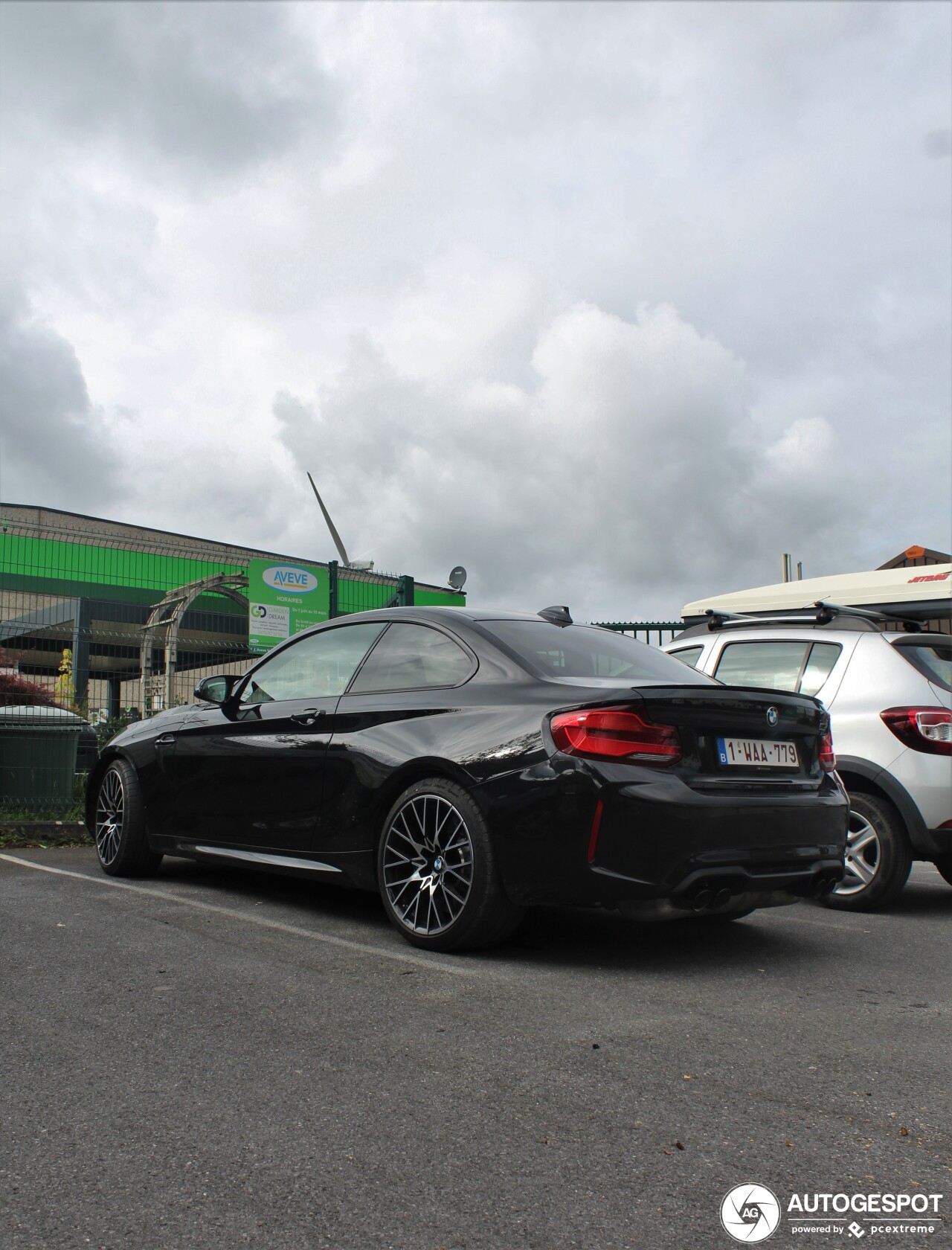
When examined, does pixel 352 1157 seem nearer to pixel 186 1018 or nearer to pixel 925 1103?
pixel 186 1018

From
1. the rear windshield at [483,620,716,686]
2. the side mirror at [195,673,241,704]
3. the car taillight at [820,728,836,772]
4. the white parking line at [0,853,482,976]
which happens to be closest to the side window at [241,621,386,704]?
the side mirror at [195,673,241,704]

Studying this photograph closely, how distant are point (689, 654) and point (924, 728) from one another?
1853 mm

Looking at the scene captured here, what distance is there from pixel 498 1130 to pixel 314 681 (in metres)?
3.31

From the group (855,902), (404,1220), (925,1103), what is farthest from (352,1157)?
(855,902)

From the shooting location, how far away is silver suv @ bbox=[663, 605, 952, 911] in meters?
5.71

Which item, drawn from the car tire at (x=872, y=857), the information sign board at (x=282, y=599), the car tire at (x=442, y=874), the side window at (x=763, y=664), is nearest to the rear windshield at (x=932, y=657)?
the side window at (x=763, y=664)

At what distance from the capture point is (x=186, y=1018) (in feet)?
11.0

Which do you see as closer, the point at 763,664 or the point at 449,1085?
the point at 449,1085

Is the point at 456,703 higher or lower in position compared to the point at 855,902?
higher

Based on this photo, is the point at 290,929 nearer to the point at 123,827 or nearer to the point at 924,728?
the point at 123,827

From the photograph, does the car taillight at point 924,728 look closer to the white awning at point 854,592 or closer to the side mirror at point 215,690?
the white awning at point 854,592

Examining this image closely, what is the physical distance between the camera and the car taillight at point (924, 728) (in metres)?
5.74

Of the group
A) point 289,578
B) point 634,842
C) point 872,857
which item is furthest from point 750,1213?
point 289,578

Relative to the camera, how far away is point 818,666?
6.41 m
